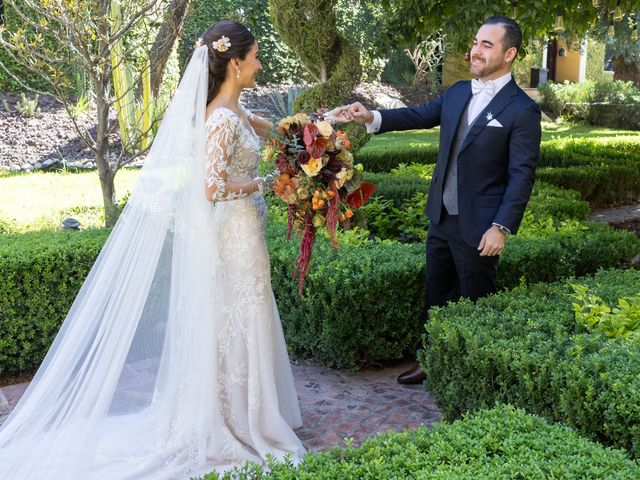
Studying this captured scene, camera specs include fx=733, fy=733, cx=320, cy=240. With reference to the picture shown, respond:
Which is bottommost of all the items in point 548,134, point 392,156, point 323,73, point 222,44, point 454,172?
point 392,156

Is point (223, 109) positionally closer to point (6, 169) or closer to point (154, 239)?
point (154, 239)

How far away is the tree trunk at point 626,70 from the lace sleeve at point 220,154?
25927 millimetres

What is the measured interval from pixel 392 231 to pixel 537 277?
2.36m

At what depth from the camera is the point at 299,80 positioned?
2308 centimetres

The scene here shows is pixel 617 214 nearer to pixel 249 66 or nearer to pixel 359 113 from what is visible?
pixel 359 113

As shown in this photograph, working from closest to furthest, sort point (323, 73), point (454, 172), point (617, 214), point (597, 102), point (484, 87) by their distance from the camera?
point (484, 87)
point (454, 172)
point (323, 73)
point (617, 214)
point (597, 102)

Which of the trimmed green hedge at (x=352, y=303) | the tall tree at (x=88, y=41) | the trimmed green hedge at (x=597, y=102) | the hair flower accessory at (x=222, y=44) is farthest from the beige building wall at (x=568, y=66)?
the hair flower accessory at (x=222, y=44)

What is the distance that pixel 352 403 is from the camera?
484cm

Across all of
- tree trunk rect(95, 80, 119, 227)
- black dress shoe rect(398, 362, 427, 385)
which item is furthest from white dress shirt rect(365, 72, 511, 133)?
tree trunk rect(95, 80, 119, 227)

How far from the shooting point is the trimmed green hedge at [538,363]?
318 cm

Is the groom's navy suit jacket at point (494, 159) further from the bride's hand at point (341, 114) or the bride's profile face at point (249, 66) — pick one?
the bride's profile face at point (249, 66)

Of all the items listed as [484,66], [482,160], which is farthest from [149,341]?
[484,66]

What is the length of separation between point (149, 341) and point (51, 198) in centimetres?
716

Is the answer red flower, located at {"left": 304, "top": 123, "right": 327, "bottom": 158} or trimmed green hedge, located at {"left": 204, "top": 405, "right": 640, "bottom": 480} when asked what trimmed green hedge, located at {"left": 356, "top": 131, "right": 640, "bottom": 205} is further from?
trimmed green hedge, located at {"left": 204, "top": 405, "right": 640, "bottom": 480}
